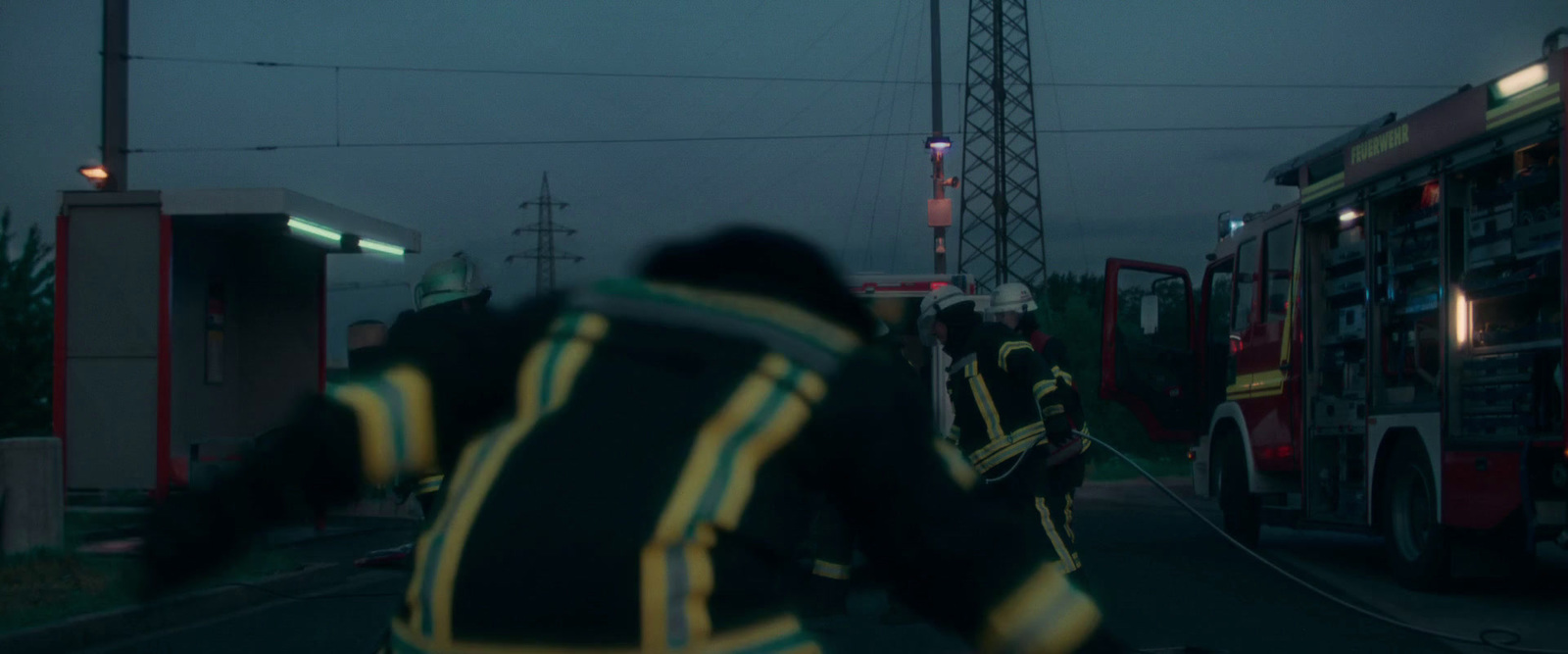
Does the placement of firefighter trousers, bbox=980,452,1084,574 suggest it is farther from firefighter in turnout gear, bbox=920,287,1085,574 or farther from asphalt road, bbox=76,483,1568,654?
asphalt road, bbox=76,483,1568,654

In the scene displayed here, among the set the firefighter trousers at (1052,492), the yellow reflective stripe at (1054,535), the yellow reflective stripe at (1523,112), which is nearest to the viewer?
the yellow reflective stripe at (1054,535)

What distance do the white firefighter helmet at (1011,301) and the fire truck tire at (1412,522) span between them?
3.27 meters

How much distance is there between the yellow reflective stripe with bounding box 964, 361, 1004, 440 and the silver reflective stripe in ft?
16.4

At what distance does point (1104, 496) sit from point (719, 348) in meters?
19.7

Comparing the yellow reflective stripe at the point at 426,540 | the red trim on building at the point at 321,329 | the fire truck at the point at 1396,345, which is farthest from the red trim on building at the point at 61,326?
the yellow reflective stripe at the point at 426,540

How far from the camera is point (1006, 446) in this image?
6.50 m

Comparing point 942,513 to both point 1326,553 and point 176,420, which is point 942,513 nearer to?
point 1326,553

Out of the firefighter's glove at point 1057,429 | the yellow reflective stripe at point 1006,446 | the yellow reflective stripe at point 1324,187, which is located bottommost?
the yellow reflective stripe at point 1006,446

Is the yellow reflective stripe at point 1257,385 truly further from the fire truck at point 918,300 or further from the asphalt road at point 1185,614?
the fire truck at point 918,300

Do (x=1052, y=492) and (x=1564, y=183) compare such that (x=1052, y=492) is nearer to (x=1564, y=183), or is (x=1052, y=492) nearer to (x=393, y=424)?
(x=1564, y=183)

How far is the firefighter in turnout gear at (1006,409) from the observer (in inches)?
256

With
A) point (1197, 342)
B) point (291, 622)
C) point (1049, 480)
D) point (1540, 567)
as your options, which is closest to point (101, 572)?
point (291, 622)

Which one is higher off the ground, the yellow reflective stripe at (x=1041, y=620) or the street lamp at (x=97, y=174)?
the street lamp at (x=97, y=174)

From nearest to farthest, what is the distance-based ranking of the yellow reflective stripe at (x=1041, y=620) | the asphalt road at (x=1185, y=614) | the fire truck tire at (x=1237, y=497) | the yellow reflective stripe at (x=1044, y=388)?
the yellow reflective stripe at (x=1041, y=620) → the yellow reflective stripe at (x=1044, y=388) → the asphalt road at (x=1185, y=614) → the fire truck tire at (x=1237, y=497)
